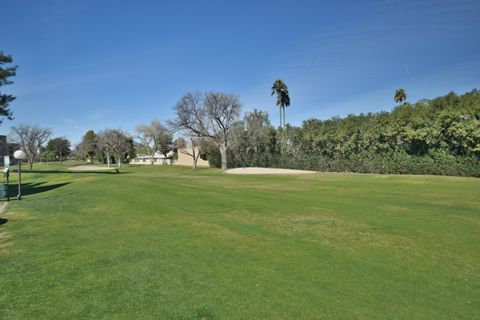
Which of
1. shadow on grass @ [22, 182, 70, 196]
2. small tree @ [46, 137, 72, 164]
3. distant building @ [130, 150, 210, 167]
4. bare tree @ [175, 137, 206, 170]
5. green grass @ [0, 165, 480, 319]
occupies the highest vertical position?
small tree @ [46, 137, 72, 164]

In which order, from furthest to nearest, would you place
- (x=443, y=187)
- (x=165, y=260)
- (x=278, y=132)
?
(x=278, y=132) → (x=443, y=187) → (x=165, y=260)

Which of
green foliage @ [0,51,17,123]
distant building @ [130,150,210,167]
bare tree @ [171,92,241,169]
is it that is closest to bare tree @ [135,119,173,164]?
distant building @ [130,150,210,167]

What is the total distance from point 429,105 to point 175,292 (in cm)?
2919

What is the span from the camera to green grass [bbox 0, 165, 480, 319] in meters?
4.40

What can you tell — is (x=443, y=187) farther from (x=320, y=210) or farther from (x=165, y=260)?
(x=165, y=260)

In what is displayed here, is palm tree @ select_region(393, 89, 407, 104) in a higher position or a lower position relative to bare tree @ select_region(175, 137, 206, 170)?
higher

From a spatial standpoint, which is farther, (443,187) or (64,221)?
(443,187)

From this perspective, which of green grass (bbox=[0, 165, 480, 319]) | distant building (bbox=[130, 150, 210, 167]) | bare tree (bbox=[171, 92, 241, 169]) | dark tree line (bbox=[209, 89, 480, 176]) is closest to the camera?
green grass (bbox=[0, 165, 480, 319])

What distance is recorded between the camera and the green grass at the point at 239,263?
440 cm

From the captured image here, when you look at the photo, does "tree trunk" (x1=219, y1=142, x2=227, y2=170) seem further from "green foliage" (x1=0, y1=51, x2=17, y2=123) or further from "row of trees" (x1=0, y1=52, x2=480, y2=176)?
"green foliage" (x1=0, y1=51, x2=17, y2=123)

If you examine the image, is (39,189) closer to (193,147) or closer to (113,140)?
(193,147)

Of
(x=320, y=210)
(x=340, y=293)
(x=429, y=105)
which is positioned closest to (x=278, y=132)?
(x=429, y=105)

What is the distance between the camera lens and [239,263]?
6.04m

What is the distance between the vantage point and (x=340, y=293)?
4840 millimetres
